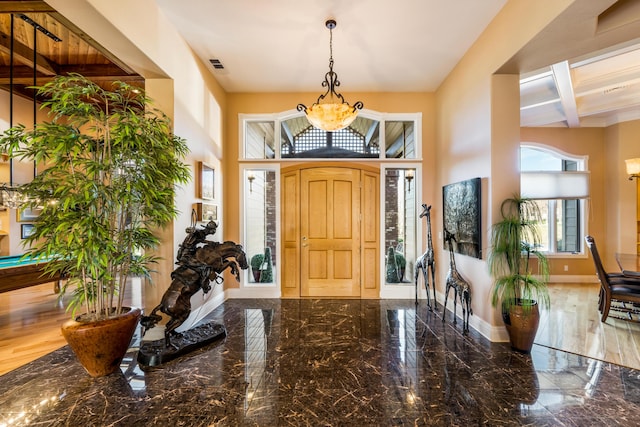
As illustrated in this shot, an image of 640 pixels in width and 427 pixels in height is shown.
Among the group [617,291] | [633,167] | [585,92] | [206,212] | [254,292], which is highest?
[585,92]

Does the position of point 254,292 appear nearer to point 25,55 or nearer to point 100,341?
point 100,341

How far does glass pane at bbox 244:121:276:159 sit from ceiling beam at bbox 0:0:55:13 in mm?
2770

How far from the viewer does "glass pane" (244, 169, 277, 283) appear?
5.18 m

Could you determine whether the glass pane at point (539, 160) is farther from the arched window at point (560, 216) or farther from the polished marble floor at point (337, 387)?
the polished marble floor at point (337, 387)

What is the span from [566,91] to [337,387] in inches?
225

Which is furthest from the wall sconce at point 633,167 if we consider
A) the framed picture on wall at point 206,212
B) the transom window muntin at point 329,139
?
the framed picture on wall at point 206,212

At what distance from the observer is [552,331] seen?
3594 mm

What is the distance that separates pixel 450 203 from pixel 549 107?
328 centimetres

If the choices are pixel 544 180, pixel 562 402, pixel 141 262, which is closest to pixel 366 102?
pixel 544 180

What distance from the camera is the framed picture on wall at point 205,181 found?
12.8ft

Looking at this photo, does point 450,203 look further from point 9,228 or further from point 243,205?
point 9,228

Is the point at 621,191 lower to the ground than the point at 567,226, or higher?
higher

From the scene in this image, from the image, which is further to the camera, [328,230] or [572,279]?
[572,279]

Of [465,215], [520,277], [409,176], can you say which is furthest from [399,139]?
[520,277]
